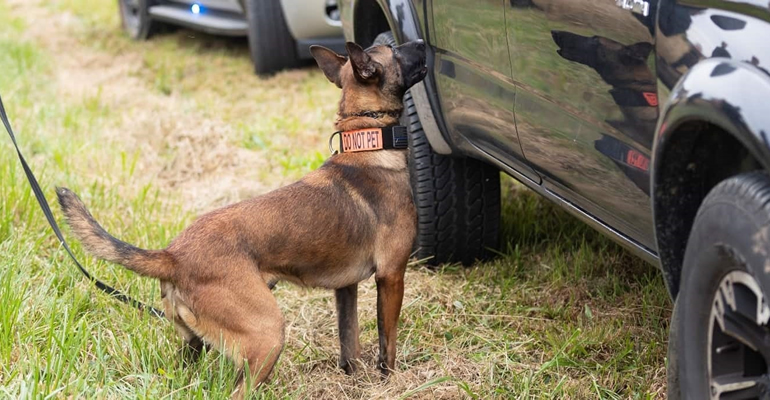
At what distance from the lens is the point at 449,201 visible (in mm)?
4199

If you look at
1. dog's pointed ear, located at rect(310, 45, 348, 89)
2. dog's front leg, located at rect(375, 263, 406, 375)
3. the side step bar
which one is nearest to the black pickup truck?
dog's pointed ear, located at rect(310, 45, 348, 89)

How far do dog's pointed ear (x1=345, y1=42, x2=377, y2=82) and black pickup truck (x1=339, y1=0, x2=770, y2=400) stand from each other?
1.19ft

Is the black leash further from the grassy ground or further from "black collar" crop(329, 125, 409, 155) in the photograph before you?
"black collar" crop(329, 125, 409, 155)

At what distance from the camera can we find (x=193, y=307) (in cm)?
285

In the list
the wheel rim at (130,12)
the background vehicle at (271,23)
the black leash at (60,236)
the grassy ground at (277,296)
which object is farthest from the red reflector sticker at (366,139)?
the wheel rim at (130,12)

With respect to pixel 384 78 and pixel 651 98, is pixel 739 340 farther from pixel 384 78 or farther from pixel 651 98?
pixel 384 78

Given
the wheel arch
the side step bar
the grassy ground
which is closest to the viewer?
the wheel arch

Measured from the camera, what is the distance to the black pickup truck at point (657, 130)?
1856mm

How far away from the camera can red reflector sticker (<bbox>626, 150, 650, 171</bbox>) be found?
233 cm

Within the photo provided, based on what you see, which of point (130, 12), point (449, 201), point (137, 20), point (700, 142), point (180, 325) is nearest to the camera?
point (700, 142)

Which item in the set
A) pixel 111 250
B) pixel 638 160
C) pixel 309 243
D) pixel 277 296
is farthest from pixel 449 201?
pixel 638 160

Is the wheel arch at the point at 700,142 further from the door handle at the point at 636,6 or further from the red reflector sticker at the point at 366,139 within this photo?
the red reflector sticker at the point at 366,139

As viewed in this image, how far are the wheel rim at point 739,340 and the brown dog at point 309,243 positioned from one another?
1.33 metres

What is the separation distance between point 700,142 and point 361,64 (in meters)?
1.38
